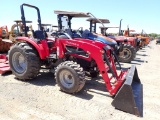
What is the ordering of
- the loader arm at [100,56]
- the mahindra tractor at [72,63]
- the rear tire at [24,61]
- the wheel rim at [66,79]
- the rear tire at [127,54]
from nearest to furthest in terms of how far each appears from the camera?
the mahindra tractor at [72,63] < the loader arm at [100,56] < the wheel rim at [66,79] < the rear tire at [24,61] < the rear tire at [127,54]

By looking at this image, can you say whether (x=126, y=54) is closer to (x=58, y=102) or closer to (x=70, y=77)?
(x=70, y=77)

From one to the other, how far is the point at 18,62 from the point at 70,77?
6.79 feet

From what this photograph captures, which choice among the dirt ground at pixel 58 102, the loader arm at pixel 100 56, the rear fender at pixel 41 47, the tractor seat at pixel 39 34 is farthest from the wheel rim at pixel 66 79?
the tractor seat at pixel 39 34

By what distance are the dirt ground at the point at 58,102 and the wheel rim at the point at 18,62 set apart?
1.13 feet

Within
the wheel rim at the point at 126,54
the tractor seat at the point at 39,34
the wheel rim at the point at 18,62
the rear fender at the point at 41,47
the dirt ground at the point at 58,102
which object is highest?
the tractor seat at the point at 39,34

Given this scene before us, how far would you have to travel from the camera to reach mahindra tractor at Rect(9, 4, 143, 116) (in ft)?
14.3

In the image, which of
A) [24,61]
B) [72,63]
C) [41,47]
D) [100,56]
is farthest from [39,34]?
[100,56]

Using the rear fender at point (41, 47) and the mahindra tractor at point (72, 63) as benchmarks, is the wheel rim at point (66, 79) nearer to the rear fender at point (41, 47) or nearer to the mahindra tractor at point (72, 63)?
the mahindra tractor at point (72, 63)

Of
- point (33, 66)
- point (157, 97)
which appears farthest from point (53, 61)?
point (157, 97)

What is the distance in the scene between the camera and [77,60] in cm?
546

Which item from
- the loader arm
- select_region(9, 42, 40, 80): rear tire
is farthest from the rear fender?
the loader arm

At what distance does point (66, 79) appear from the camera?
4.91 metres

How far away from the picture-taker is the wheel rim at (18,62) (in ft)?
19.6

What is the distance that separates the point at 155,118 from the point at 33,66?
3248 millimetres
